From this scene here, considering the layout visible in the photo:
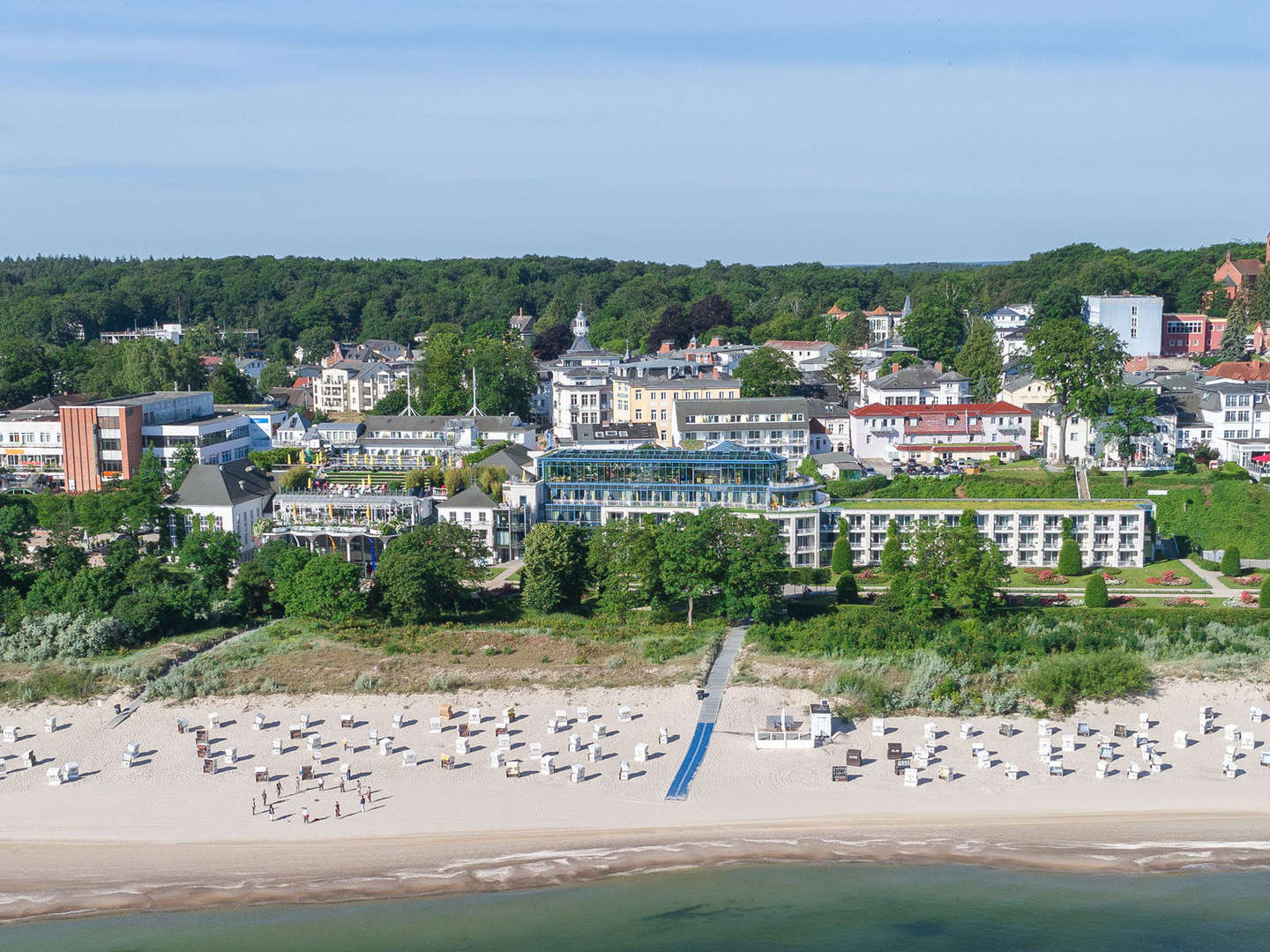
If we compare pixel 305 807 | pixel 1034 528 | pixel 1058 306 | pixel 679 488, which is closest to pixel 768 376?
pixel 1058 306

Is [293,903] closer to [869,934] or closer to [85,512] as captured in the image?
[869,934]

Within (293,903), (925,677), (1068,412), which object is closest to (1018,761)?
(925,677)

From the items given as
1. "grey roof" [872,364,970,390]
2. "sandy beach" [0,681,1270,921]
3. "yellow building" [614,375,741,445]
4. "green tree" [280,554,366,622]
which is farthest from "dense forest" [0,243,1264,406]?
"sandy beach" [0,681,1270,921]

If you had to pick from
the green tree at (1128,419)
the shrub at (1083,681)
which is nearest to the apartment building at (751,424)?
the green tree at (1128,419)

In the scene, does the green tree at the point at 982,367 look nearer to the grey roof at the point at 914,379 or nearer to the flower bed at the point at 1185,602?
the grey roof at the point at 914,379

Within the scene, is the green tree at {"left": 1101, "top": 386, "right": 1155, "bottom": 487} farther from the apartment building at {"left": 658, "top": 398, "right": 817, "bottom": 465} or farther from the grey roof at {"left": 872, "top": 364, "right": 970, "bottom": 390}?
the apartment building at {"left": 658, "top": 398, "right": 817, "bottom": 465}
